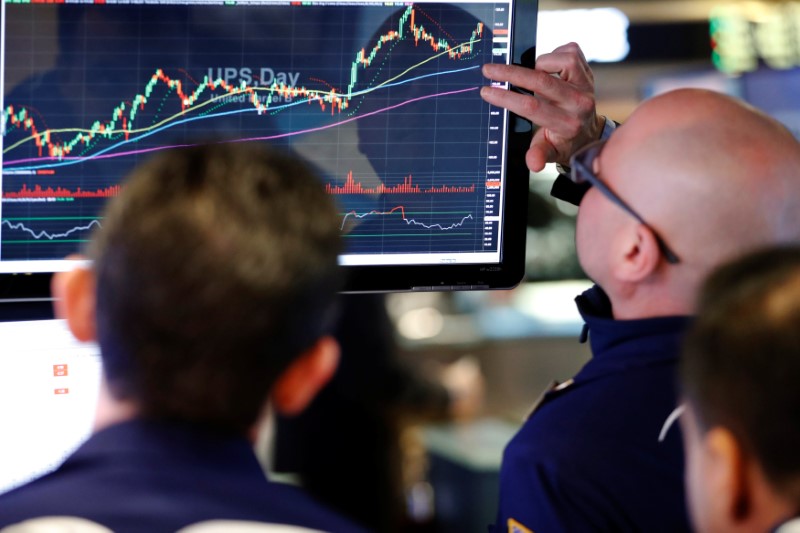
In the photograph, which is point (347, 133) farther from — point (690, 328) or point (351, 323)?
point (351, 323)

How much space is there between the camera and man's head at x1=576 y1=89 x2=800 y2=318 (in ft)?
4.95

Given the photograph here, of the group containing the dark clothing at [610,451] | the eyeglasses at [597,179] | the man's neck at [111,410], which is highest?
the eyeglasses at [597,179]

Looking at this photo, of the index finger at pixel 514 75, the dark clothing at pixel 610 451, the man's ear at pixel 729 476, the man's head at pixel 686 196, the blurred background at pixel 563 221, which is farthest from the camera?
the blurred background at pixel 563 221

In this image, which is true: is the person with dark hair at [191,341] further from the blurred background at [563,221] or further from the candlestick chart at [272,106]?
the blurred background at [563,221]

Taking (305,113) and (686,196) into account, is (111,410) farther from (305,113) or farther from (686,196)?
(686,196)

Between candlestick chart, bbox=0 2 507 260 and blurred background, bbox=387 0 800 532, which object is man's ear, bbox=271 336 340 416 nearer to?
candlestick chart, bbox=0 2 507 260

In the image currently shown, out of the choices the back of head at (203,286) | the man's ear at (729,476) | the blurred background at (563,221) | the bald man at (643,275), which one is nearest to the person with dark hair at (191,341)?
the back of head at (203,286)

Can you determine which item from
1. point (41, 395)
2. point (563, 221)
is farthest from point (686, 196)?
point (563, 221)

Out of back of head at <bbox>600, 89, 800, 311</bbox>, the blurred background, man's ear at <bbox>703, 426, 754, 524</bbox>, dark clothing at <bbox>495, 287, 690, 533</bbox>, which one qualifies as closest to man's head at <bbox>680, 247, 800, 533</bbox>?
man's ear at <bbox>703, 426, 754, 524</bbox>

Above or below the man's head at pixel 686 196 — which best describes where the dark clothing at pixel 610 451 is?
below

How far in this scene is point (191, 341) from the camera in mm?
982

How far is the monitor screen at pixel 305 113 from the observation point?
1515mm

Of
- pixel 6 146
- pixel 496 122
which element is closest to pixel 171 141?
A: pixel 6 146

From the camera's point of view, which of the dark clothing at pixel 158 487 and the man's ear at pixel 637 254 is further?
the man's ear at pixel 637 254
